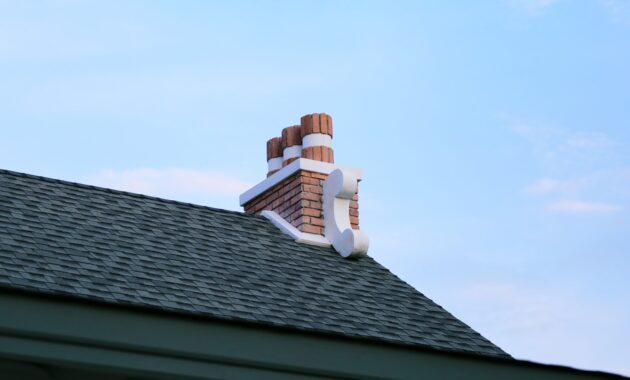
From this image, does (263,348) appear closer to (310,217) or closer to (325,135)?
(310,217)

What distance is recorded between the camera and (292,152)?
1355cm

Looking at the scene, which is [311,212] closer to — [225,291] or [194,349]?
[225,291]

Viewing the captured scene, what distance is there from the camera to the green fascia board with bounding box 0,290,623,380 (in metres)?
6.44

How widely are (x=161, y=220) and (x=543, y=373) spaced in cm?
463

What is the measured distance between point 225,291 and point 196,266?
610 millimetres

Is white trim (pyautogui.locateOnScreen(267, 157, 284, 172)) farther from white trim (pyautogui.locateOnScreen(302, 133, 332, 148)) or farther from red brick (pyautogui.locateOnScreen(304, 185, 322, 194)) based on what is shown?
red brick (pyautogui.locateOnScreen(304, 185, 322, 194))

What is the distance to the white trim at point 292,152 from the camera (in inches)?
533

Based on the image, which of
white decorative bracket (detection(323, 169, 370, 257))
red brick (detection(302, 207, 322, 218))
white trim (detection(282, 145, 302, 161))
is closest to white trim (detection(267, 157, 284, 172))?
white trim (detection(282, 145, 302, 161))

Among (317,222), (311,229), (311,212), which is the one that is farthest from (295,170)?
(311,229)

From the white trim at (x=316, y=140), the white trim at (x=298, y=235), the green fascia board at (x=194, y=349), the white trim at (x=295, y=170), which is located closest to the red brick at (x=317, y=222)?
the white trim at (x=298, y=235)

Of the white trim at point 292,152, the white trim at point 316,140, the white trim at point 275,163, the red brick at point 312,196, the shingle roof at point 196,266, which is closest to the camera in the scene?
the shingle roof at point 196,266

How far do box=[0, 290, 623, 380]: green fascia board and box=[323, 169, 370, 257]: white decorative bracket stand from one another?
4443 millimetres

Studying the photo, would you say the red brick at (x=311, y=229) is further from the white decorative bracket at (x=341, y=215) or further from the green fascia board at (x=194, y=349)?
the green fascia board at (x=194, y=349)

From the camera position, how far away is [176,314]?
22.1 feet
